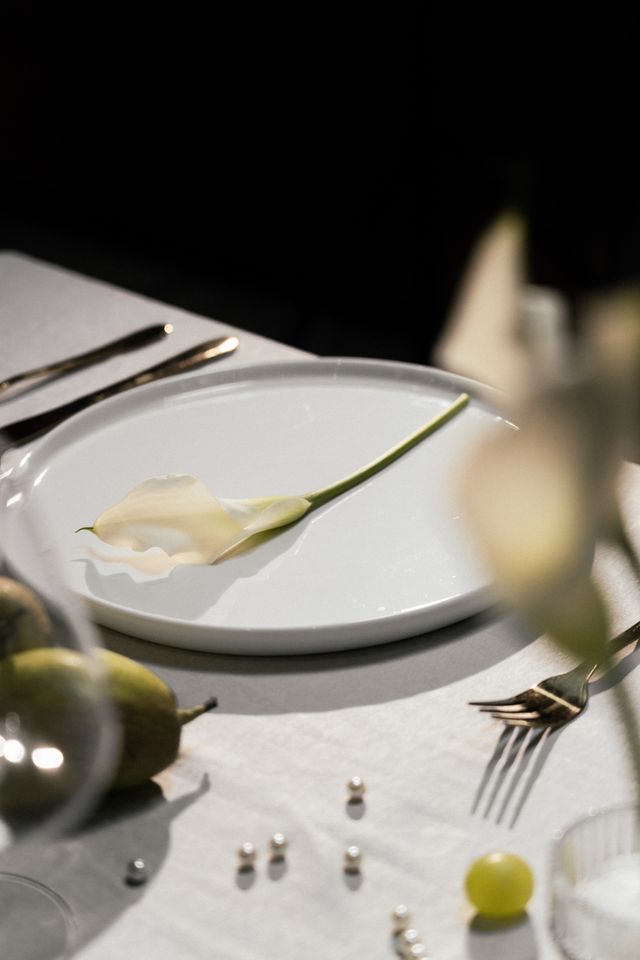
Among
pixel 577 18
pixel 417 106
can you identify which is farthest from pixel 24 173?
pixel 577 18

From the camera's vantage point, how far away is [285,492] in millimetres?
786

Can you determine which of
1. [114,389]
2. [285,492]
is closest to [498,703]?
[285,492]

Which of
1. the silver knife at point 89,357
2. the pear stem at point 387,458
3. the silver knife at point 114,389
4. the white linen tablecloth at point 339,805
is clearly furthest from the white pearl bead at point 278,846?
the silver knife at point 89,357

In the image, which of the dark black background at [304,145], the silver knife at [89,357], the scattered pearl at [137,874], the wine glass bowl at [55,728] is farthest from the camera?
the dark black background at [304,145]

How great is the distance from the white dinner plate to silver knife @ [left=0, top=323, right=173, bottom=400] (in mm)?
141

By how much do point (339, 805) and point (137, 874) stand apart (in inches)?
3.7

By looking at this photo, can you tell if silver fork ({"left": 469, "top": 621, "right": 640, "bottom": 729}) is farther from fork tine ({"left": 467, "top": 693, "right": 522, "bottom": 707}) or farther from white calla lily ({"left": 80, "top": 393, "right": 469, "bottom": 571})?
white calla lily ({"left": 80, "top": 393, "right": 469, "bottom": 571})

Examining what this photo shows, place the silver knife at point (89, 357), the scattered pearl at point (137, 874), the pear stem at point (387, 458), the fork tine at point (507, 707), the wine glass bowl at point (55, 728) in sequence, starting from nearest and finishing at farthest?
1. the wine glass bowl at point (55, 728)
2. the scattered pearl at point (137, 874)
3. the fork tine at point (507, 707)
4. the pear stem at point (387, 458)
5. the silver knife at point (89, 357)

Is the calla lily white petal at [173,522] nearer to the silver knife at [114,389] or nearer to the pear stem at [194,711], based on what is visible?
the pear stem at [194,711]

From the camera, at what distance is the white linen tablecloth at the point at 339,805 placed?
1.48 feet

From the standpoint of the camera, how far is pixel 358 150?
3.08 metres

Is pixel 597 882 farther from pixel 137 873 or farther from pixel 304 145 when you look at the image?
pixel 304 145

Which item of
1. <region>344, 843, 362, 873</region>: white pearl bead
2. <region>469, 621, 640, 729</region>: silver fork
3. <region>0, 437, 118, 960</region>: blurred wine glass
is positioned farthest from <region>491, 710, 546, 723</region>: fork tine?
<region>0, 437, 118, 960</region>: blurred wine glass

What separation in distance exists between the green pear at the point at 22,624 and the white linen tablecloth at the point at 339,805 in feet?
0.37
